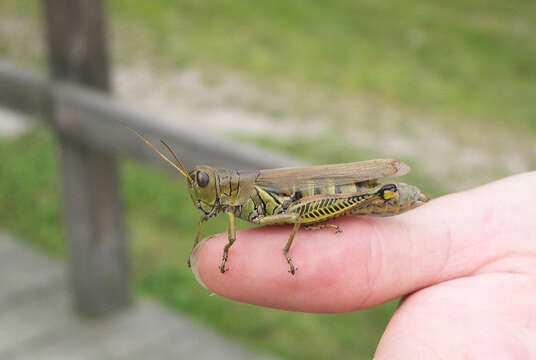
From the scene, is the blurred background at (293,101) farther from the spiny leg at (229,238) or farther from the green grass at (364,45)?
the spiny leg at (229,238)

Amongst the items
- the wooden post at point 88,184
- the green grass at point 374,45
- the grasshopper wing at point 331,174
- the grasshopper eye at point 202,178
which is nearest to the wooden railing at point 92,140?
the wooden post at point 88,184

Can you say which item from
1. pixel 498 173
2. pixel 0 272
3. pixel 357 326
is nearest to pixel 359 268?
pixel 357 326

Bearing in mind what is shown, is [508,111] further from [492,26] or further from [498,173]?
[492,26]

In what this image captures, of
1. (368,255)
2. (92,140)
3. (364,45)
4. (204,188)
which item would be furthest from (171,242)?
(364,45)

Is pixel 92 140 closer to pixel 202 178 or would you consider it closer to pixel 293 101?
pixel 202 178

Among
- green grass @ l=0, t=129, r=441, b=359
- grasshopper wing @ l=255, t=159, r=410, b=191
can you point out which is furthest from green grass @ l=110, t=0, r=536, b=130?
grasshopper wing @ l=255, t=159, r=410, b=191

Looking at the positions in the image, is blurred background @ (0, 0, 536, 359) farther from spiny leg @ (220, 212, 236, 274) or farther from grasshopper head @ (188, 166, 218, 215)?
spiny leg @ (220, 212, 236, 274)
